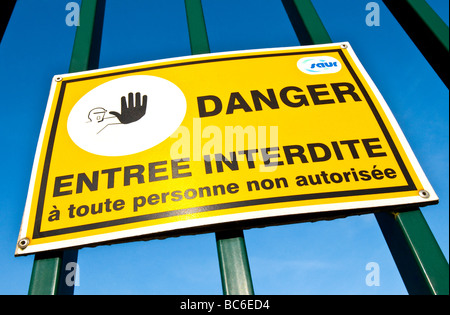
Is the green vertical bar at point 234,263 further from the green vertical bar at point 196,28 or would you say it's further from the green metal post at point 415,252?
the green vertical bar at point 196,28

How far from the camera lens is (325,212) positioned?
41.4 inches

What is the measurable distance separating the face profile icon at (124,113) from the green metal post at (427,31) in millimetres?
1306

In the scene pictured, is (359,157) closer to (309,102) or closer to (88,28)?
(309,102)

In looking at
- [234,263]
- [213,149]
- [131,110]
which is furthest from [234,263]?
[131,110]

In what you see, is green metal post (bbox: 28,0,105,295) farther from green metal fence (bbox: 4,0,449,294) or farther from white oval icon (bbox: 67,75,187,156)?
white oval icon (bbox: 67,75,187,156)

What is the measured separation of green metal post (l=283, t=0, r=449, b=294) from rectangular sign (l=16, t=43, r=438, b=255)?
2.9 inches

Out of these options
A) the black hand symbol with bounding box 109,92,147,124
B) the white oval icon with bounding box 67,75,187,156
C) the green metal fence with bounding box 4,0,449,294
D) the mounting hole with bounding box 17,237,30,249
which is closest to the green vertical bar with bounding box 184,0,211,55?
the green metal fence with bounding box 4,0,449,294

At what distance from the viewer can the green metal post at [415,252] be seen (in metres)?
0.98

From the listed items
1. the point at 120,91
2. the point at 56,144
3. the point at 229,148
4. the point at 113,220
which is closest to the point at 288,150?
the point at 229,148

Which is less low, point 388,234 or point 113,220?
point 113,220

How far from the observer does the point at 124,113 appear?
141cm

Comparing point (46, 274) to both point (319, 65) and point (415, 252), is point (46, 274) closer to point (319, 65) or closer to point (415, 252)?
point (415, 252)
